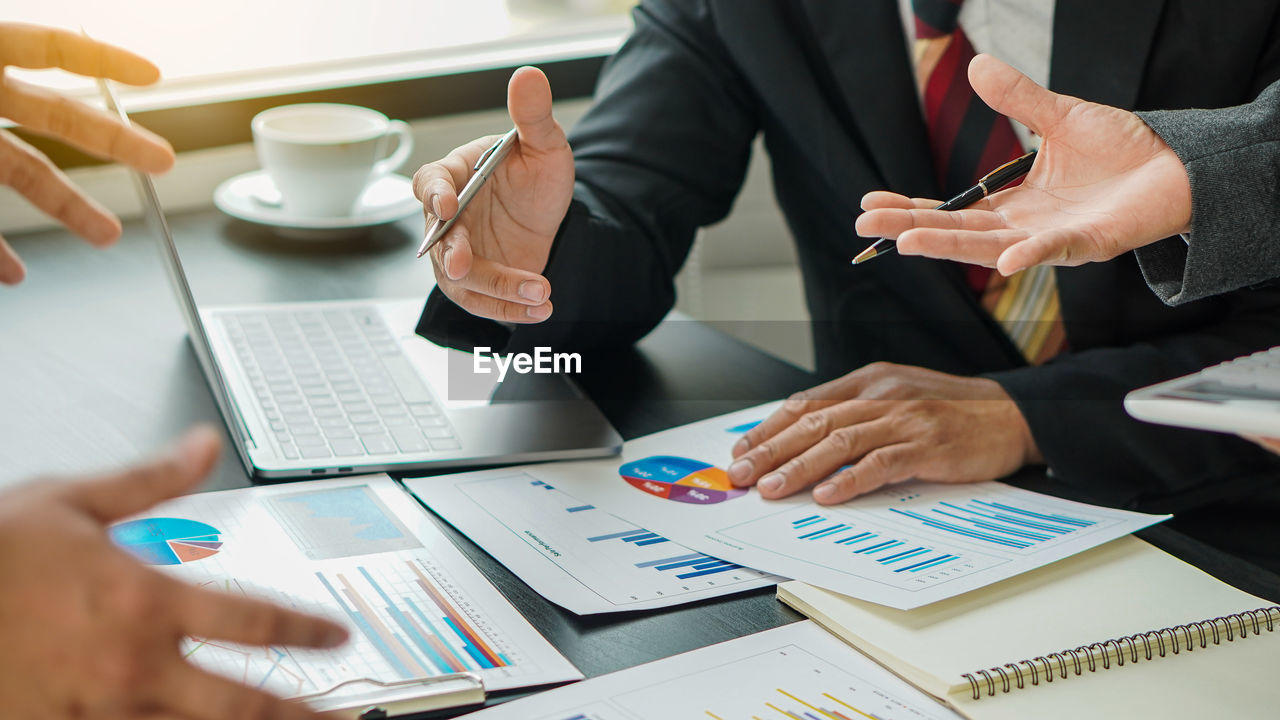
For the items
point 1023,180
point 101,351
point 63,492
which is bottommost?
point 101,351

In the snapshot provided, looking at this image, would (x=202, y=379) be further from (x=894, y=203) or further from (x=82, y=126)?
(x=894, y=203)

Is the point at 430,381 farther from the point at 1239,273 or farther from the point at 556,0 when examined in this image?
Answer: the point at 556,0

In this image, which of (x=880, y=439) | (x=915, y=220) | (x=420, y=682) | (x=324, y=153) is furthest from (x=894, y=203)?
(x=324, y=153)

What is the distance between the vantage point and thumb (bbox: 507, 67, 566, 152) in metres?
0.68

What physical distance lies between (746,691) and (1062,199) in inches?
14.3

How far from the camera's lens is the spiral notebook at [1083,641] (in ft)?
1.66

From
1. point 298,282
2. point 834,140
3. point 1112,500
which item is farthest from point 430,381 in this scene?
point 1112,500

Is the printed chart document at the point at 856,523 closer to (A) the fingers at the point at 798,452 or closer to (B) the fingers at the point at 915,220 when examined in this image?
(A) the fingers at the point at 798,452

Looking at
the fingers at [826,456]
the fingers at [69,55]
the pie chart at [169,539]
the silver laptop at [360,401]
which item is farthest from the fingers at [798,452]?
the fingers at [69,55]

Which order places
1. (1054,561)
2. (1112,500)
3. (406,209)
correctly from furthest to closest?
(406,209) → (1112,500) → (1054,561)

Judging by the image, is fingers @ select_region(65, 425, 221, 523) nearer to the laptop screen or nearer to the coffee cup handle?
the laptop screen

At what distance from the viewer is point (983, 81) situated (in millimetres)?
632

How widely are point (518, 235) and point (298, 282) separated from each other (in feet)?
1.35

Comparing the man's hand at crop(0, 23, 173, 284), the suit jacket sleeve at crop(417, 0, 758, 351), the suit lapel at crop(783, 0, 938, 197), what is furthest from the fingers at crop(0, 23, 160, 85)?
the suit lapel at crop(783, 0, 938, 197)
